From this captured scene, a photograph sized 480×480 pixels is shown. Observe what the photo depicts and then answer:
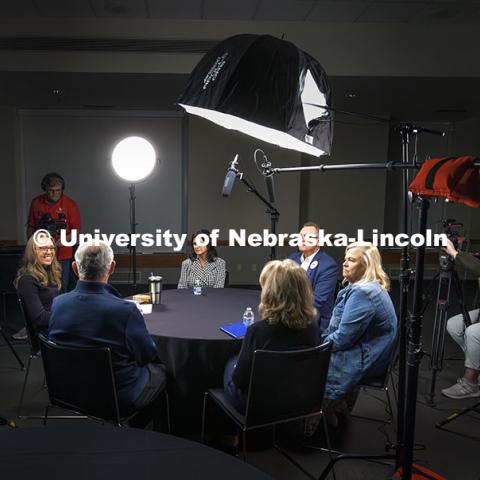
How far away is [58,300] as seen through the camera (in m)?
2.09

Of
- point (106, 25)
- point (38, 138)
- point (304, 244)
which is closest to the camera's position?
point (304, 244)

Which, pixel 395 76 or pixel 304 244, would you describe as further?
pixel 395 76

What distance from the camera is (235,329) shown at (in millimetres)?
2436

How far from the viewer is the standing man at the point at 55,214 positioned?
4977 millimetres

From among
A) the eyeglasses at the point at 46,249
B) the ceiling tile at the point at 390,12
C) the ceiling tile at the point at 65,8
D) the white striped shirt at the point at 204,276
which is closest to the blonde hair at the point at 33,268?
the eyeglasses at the point at 46,249

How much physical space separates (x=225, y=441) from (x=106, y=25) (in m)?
3.84

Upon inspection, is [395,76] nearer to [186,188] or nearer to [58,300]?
[186,188]

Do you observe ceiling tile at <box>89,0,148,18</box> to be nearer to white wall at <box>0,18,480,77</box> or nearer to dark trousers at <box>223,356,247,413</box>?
white wall at <box>0,18,480,77</box>

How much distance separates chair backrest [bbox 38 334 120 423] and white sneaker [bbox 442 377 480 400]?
2.34 meters

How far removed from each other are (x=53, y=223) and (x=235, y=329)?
3.32 metres

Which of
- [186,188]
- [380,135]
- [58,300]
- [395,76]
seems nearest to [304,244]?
[58,300]

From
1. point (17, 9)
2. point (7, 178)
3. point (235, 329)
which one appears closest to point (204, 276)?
point (235, 329)

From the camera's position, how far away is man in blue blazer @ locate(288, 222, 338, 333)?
327 cm

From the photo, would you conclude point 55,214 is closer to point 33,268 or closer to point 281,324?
point 33,268
